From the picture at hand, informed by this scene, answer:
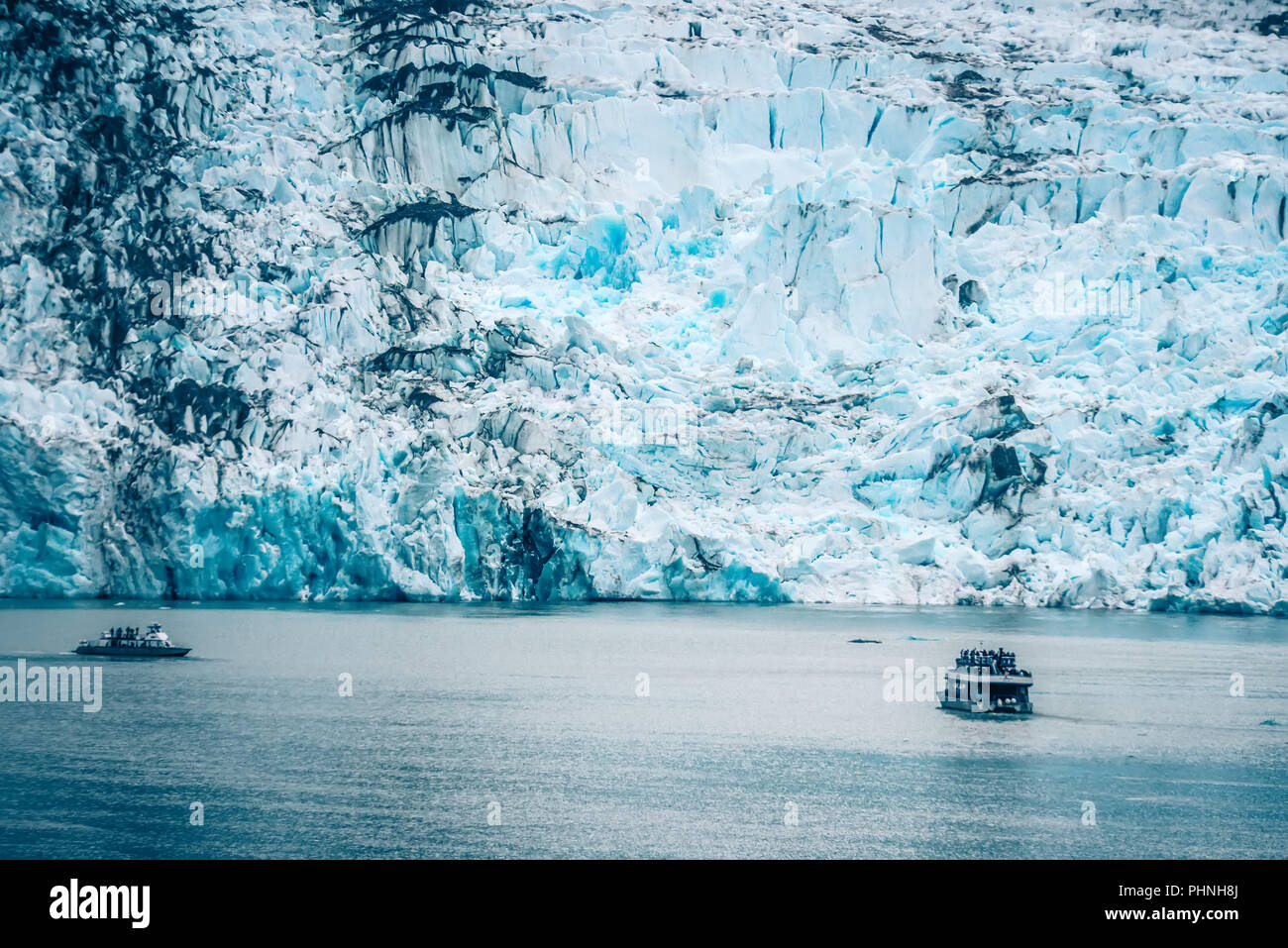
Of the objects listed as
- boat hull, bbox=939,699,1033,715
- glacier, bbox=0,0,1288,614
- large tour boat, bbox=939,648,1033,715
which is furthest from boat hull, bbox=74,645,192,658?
boat hull, bbox=939,699,1033,715

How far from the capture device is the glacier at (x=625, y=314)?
4106cm

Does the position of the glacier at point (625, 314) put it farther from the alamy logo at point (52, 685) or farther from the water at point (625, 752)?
the alamy logo at point (52, 685)

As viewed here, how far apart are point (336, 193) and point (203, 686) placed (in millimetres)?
26864

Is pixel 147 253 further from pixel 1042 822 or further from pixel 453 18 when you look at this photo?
pixel 1042 822

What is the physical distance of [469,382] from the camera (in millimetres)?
46969

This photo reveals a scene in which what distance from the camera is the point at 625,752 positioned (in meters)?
23.4

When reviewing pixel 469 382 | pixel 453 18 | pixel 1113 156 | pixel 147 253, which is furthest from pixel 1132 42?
pixel 147 253

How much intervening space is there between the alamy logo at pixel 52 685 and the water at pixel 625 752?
0.46 metres
